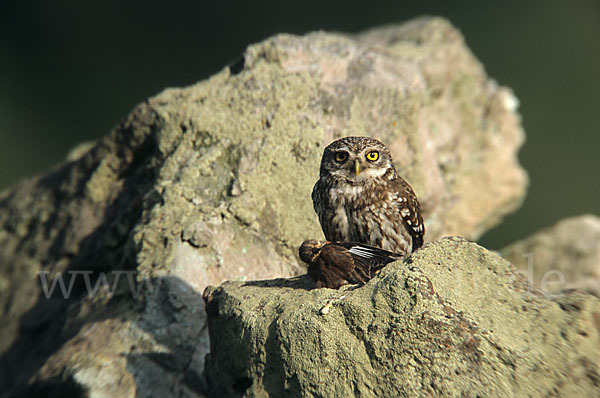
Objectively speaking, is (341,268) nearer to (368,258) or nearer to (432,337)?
(368,258)

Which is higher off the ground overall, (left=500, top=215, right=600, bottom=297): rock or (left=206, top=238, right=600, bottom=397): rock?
(left=500, top=215, right=600, bottom=297): rock

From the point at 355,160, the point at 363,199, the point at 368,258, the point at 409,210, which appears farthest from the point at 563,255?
the point at 368,258

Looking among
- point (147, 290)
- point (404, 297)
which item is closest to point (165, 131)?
point (147, 290)

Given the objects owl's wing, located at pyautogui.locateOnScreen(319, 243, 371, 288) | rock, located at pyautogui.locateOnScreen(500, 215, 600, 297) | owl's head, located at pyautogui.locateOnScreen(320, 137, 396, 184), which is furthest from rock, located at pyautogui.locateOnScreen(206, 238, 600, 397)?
rock, located at pyautogui.locateOnScreen(500, 215, 600, 297)

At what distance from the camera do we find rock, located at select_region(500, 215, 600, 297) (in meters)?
4.10

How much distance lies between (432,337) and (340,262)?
19.0 inches

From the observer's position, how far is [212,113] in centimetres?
330

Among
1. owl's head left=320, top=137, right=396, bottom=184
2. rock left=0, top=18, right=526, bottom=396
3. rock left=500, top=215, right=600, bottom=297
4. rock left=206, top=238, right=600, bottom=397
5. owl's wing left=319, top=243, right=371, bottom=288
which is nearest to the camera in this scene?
rock left=206, top=238, right=600, bottom=397

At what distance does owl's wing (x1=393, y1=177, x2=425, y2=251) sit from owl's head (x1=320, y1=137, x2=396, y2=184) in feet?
0.37

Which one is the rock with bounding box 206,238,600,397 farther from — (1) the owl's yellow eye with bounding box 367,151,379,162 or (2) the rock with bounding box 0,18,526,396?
(1) the owl's yellow eye with bounding box 367,151,379,162

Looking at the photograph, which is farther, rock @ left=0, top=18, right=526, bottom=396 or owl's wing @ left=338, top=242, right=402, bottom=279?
rock @ left=0, top=18, right=526, bottom=396

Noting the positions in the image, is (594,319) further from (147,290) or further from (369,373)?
(147,290)

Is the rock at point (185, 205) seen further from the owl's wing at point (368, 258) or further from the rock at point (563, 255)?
the owl's wing at point (368, 258)

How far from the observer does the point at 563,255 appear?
14.2 feet
